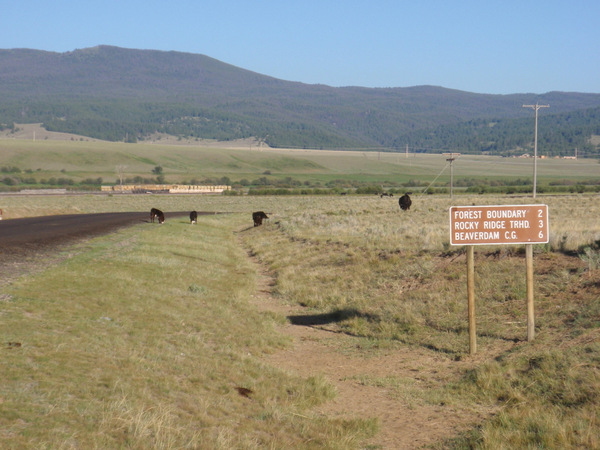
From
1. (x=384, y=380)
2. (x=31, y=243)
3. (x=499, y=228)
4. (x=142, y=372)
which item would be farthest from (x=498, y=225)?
(x=31, y=243)

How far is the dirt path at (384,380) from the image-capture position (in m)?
8.70

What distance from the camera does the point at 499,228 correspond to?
12.0 m

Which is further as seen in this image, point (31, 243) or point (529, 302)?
point (31, 243)

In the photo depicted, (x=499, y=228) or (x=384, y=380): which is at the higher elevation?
(x=499, y=228)

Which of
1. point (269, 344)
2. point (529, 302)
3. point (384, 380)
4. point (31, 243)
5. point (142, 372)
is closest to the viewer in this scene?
point (142, 372)

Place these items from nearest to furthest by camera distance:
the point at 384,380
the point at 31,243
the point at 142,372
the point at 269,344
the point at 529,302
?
the point at 142,372
the point at 384,380
the point at 529,302
the point at 269,344
the point at 31,243

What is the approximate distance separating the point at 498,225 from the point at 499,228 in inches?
2.1

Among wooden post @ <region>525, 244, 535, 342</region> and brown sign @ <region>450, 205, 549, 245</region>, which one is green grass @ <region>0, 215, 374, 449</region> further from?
wooden post @ <region>525, 244, 535, 342</region>

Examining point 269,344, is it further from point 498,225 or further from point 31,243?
point 31,243

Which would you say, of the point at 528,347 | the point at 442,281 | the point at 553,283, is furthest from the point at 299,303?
the point at 528,347

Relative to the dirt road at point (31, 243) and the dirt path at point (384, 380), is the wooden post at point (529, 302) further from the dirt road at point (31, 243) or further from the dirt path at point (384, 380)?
the dirt road at point (31, 243)

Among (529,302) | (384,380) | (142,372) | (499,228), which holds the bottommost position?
(384,380)

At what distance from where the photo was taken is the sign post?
1190cm

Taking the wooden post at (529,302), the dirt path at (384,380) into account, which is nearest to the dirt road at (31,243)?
the dirt path at (384,380)
